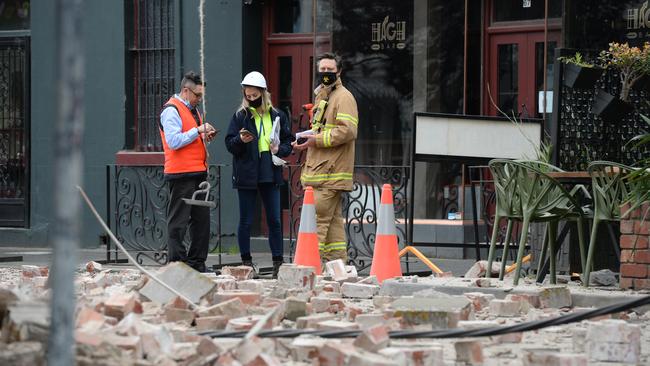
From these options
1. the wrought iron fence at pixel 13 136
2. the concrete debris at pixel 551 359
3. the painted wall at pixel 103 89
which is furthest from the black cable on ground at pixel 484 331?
the wrought iron fence at pixel 13 136

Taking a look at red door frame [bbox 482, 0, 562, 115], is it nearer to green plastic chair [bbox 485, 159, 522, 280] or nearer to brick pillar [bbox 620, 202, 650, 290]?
green plastic chair [bbox 485, 159, 522, 280]

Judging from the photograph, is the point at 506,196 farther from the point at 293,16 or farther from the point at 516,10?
the point at 293,16

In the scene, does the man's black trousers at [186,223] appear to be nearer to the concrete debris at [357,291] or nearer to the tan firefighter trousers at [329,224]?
the tan firefighter trousers at [329,224]

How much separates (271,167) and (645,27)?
181 inches

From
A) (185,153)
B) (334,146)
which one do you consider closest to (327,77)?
(334,146)

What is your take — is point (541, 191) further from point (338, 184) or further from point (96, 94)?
point (96, 94)

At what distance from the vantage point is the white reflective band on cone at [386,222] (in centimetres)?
1141

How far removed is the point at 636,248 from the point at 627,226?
16 cm

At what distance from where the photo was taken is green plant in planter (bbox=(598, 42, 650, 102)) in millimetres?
10312

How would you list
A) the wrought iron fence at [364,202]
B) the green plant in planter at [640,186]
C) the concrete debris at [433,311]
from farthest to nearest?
the wrought iron fence at [364,202]
the green plant in planter at [640,186]
the concrete debris at [433,311]

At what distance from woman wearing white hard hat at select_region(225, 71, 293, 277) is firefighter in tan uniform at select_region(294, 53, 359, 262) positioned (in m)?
0.45

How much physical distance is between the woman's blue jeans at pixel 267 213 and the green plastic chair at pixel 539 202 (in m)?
2.94

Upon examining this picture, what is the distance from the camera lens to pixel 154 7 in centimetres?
1762

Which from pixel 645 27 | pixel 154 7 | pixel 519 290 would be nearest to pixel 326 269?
pixel 519 290
